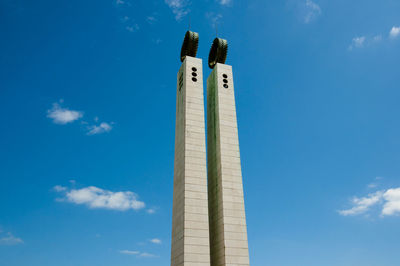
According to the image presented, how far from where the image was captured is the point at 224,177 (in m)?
31.0

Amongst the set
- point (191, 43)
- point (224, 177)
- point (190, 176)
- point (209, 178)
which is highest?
point (191, 43)

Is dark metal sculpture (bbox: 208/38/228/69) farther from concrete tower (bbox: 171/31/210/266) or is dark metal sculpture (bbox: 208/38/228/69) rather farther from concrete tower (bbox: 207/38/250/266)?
concrete tower (bbox: 171/31/210/266)

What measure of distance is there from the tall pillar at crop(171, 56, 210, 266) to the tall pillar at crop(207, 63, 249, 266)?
1.60 metres

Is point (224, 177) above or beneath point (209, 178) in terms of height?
beneath

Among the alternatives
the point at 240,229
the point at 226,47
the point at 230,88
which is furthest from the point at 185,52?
the point at 240,229

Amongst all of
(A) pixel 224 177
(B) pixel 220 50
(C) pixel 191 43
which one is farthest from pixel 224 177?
(C) pixel 191 43

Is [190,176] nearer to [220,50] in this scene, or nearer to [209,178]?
[209,178]

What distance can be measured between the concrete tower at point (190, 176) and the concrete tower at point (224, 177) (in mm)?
1602

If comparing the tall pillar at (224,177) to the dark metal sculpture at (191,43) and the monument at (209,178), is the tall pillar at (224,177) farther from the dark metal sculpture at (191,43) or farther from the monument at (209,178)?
the dark metal sculpture at (191,43)

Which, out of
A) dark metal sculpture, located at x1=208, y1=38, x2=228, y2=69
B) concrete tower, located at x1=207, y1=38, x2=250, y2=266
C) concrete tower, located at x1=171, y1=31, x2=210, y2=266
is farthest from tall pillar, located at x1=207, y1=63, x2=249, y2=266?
dark metal sculpture, located at x1=208, y1=38, x2=228, y2=69

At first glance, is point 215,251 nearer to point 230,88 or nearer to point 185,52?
point 230,88

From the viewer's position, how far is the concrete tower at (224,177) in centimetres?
2853

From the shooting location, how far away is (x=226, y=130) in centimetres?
3375

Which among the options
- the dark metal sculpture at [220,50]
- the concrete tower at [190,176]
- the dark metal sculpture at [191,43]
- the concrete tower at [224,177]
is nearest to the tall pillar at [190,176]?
the concrete tower at [190,176]
